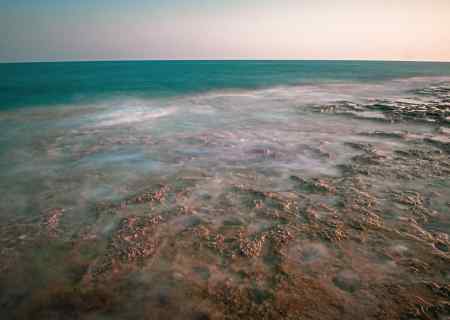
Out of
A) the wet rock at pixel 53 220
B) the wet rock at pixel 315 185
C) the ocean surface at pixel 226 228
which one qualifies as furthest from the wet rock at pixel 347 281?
the wet rock at pixel 53 220

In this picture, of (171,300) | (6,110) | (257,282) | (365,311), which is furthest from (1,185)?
(6,110)

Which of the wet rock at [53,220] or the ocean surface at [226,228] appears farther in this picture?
the wet rock at [53,220]

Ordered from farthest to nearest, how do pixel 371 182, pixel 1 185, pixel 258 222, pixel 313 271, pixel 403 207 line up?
pixel 1 185 < pixel 371 182 < pixel 403 207 < pixel 258 222 < pixel 313 271

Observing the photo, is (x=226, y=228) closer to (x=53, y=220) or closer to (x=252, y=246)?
(x=252, y=246)

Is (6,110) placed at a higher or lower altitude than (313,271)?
higher

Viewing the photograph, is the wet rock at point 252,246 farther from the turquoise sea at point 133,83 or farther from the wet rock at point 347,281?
the turquoise sea at point 133,83

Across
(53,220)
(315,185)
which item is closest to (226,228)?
(315,185)

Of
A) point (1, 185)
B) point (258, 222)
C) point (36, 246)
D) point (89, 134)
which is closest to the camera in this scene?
point (36, 246)

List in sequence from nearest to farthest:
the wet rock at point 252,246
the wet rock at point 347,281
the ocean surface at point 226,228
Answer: the ocean surface at point 226,228, the wet rock at point 347,281, the wet rock at point 252,246

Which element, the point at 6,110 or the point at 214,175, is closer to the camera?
the point at 214,175

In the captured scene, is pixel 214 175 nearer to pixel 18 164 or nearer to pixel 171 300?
pixel 171 300

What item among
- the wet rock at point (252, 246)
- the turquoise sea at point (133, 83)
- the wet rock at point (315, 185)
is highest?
the turquoise sea at point (133, 83)
